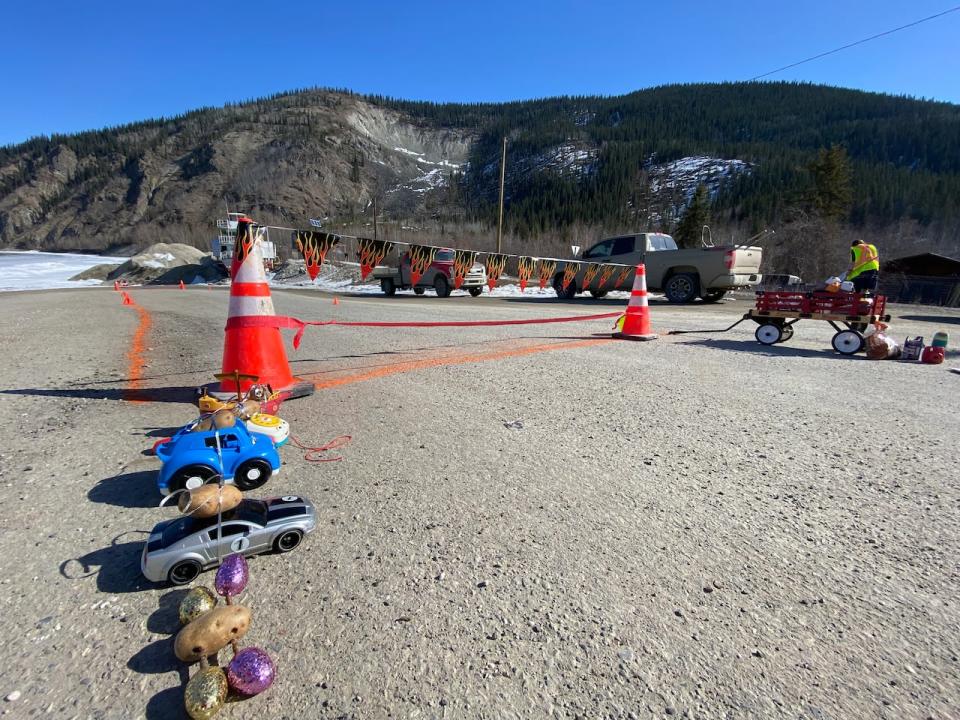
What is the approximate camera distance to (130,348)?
7.73 m

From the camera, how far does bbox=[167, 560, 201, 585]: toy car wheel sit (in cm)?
196

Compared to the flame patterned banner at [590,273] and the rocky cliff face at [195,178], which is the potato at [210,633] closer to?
the flame patterned banner at [590,273]

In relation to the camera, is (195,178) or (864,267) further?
(195,178)

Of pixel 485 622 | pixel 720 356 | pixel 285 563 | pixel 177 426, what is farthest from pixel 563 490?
pixel 720 356

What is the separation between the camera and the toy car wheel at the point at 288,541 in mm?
2199

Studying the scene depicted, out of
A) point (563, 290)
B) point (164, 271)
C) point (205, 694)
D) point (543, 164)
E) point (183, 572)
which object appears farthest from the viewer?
point (543, 164)

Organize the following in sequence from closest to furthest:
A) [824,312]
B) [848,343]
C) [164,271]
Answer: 1. [848,343]
2. [824,312]
3. [164,271]

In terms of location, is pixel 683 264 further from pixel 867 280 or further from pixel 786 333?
pixel 786 333

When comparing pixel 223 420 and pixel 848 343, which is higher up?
pixel 848 343

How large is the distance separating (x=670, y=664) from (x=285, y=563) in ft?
5.32

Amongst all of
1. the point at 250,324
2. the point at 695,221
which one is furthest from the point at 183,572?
the point at 695,221

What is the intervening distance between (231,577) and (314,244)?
16.4 feet

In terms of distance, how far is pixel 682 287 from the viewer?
16266 millimetres

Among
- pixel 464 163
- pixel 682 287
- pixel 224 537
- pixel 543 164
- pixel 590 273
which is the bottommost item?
pixel 224 537
